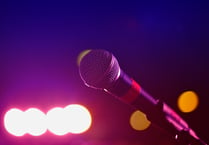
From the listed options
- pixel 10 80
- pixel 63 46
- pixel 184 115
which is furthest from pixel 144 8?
pixel 10 80

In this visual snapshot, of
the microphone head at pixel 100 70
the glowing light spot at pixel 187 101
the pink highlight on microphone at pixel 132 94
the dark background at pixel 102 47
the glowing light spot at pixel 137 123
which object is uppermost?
the dark background at pixel 102 47

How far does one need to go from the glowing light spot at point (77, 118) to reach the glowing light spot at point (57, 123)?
0.17 ft

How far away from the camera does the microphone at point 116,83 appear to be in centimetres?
115

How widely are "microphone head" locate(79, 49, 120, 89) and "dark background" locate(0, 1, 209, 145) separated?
3026mm

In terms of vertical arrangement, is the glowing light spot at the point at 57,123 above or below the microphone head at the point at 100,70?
above

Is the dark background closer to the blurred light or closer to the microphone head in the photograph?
the blurred light

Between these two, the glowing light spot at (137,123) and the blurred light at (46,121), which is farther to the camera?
the glowing light spot at (137,123)

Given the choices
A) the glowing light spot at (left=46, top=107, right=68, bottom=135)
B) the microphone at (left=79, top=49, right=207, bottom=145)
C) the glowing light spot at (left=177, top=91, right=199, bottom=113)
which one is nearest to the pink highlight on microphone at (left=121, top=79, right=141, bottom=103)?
the microphone at (left=79, top=49, right=207, bottom=145)

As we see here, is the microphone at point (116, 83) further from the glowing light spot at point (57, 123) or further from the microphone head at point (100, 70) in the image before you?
the glowing light spot at point (57, 123)

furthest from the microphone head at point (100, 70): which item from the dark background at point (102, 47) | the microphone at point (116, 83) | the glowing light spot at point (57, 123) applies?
the glowing light spot at point (57, 123)

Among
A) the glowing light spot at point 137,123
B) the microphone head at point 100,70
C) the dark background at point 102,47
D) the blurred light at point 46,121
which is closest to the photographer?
the microphone head at point 100,70

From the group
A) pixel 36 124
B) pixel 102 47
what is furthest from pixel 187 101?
pixel 36 124

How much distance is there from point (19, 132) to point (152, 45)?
1.96 m

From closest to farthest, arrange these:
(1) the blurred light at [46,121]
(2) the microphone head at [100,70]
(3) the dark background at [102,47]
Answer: (2) the microphone head at [100,70] → (3) the dark background at [102,47] → (1) the blurred light at [46,121]
